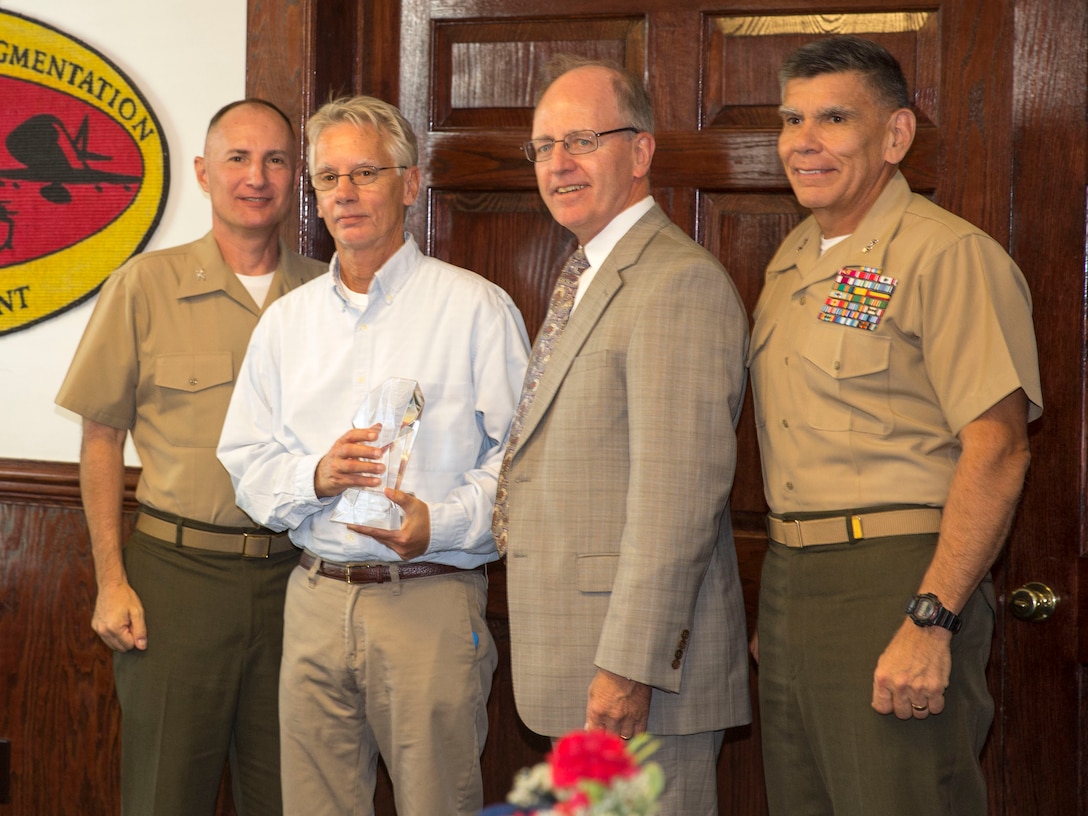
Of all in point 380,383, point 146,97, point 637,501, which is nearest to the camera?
point 637,501

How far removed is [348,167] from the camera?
7.06 ft

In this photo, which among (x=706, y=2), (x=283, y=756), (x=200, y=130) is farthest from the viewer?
(x=200, y=130)

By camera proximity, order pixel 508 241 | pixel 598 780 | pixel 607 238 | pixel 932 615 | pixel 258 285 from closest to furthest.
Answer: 1. pixel 598 780
2. pixel 932 615
3. pixel 607 238
4. pixel 258 285
5. pixel 508 241

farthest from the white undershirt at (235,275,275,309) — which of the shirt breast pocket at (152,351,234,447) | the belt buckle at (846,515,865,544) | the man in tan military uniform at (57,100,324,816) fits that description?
the belt buckle at (846,515,865,544)

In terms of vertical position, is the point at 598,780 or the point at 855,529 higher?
the point at 855,529

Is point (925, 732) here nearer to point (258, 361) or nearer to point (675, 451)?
point (675, 451)

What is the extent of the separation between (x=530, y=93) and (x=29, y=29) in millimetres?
1346

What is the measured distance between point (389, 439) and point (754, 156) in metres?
1.06

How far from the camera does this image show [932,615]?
1658 millimetres

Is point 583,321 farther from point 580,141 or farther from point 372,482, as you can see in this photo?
point 372,482

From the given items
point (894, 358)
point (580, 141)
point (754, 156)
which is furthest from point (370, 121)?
point (894, 358)

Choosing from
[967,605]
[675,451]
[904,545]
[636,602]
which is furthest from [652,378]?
[967,605]

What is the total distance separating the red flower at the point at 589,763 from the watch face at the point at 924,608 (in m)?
0.87

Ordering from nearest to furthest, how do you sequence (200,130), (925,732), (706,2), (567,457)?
(925,732)
(567,457)
(706,2)
(200,130)
